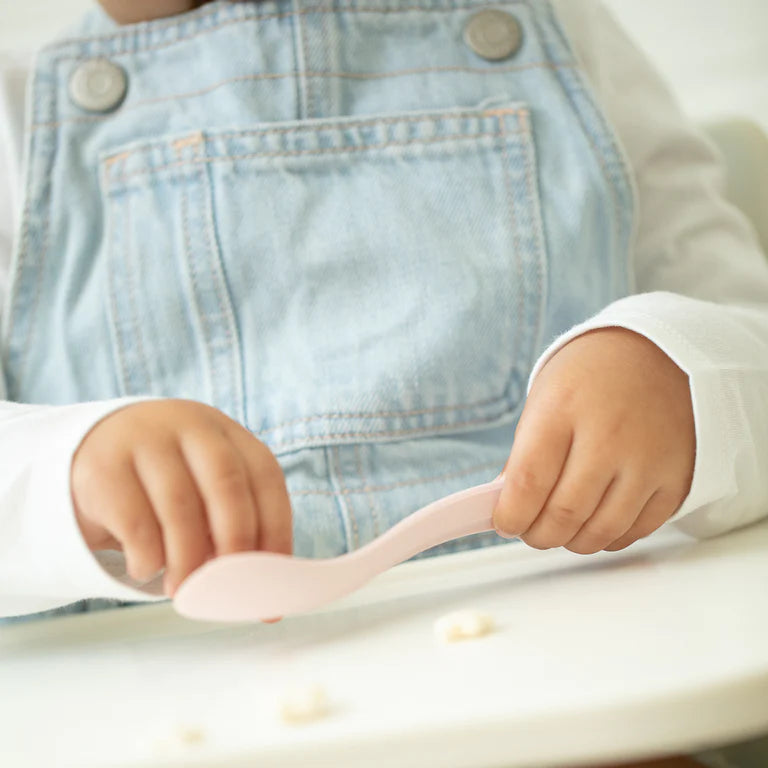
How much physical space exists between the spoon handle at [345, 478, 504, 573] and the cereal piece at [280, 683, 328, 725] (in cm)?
7

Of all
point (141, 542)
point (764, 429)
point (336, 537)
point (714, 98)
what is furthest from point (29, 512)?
point (714, 98)

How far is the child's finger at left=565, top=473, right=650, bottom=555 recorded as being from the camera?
1.19 ft

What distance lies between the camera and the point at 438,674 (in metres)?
0.25

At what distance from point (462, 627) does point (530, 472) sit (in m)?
0.08

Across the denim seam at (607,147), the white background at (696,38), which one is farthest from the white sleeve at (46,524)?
the white background at (696,38)

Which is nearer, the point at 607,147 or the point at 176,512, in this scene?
the point at 176,512

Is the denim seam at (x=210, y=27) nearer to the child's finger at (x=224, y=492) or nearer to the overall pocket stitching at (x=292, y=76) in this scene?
the overall pocket stitching at (x=292, y=76)

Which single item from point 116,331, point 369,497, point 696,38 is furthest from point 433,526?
point 696,38

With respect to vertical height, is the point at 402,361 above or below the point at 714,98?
below

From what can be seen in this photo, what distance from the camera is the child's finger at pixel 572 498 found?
353 mm

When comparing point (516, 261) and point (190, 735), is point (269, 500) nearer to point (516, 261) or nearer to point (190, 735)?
point (190, 735)

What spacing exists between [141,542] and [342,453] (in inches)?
7.0

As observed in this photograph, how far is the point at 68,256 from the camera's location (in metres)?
0.51

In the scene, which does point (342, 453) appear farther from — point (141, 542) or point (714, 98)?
point (714, 98)
